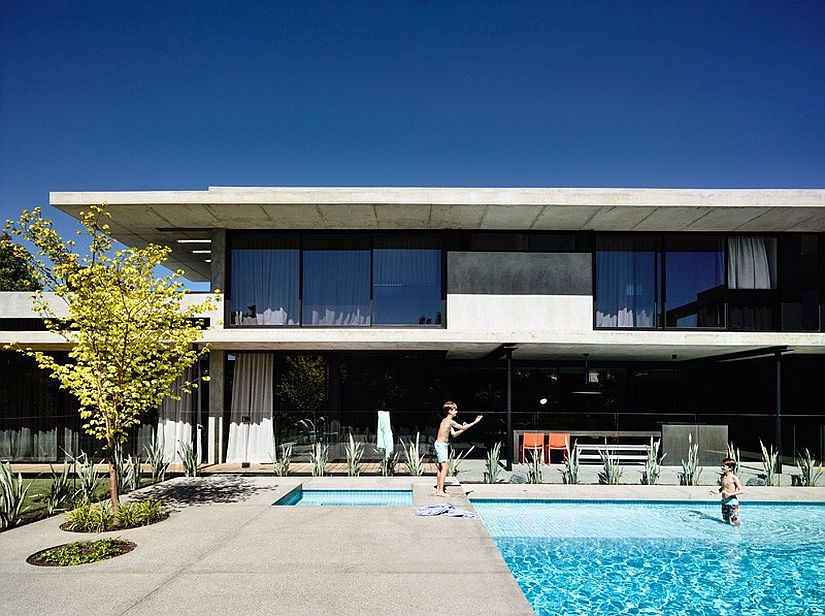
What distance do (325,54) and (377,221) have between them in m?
4.71

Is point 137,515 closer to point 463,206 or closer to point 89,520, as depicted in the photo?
point 89,520

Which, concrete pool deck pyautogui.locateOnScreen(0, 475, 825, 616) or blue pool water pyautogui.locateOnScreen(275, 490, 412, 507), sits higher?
concrete pool deck pyautogui.locateOnScreen(0, 475, 825, 616)

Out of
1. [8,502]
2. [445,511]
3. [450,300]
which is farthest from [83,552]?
[450,300]

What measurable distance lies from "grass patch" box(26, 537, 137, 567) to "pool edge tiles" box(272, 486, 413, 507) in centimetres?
414

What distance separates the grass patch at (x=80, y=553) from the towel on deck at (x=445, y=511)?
3.81 metres

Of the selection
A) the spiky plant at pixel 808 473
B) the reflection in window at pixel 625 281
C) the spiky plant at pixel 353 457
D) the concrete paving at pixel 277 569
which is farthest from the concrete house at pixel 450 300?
the concrete paving at pixel 277 569

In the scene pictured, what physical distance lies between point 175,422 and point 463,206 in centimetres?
862

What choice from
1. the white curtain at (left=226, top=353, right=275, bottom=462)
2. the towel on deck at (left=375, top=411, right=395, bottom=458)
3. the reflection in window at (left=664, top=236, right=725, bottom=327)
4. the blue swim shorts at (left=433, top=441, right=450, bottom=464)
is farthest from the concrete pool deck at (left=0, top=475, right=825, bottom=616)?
the reflection in window at (left=664, top=236, right=725, bottom=327)

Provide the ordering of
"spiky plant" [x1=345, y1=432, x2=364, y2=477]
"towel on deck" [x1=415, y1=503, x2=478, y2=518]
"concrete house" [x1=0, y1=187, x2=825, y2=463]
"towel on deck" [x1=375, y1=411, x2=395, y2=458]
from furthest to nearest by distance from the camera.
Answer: "concrete house" [x1=0, y1=187, x2=825, y2=463], "towel on deck" [x1=375, y1=411, x2=395, y2=458], "spiky plant" [x1=345, y1=432, x2=364, y2=477], "towel on deck" [x1=415, y1=503, x2=478, y2=518]

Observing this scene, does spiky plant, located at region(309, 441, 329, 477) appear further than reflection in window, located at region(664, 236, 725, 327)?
No

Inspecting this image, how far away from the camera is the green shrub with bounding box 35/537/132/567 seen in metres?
6.96

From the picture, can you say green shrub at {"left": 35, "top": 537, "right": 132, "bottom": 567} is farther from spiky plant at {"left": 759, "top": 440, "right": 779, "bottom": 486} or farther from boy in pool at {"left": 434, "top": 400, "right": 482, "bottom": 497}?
spiky plant at {"left": 759, "top": 440, "right": 779, "bottom": 486}

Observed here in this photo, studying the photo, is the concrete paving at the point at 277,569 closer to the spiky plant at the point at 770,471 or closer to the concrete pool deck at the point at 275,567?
the concrete pool deck at the point at 275,567

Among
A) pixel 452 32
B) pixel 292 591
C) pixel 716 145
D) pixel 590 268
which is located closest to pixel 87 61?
pixel 452 32
